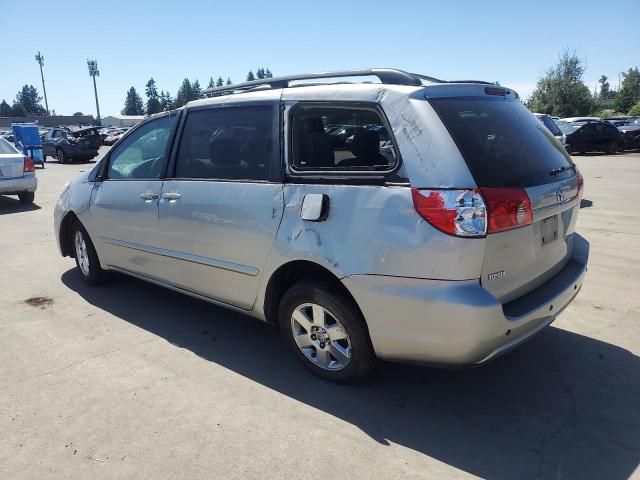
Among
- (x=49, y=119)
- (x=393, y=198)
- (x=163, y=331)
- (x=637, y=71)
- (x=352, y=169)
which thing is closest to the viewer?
(x=393, y=198)

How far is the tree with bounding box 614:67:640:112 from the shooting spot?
52600mm

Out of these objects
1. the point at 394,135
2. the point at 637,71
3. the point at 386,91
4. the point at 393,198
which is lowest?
the point at 393,198

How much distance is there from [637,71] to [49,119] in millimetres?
96637

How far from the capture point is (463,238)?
2.58 m

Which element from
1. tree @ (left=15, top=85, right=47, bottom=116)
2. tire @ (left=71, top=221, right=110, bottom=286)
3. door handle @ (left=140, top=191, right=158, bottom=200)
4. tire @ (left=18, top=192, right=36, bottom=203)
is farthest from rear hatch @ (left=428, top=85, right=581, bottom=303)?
tree @ (left=15, top=85, right=47, bottom=116)

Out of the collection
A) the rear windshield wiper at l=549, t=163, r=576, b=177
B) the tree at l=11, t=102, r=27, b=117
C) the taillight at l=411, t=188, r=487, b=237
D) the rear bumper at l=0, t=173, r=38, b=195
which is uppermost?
the tree at l=11, t=102, r=27, b=117

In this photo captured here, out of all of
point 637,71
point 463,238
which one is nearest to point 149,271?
point 463,238

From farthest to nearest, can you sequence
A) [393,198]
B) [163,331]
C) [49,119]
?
[49,119], [163,331], [393,198]

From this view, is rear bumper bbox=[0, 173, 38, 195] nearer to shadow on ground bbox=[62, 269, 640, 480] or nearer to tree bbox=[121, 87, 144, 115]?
shadow on ground bbox=[62, 269, 640, 480]

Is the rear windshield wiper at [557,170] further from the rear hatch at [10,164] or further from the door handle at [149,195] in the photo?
the rear hatch at [10,164]

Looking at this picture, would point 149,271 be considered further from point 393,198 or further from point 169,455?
point 393,198

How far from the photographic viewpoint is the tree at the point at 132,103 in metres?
138

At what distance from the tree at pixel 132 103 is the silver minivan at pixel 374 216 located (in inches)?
5764

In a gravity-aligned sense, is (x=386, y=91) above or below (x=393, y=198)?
above
